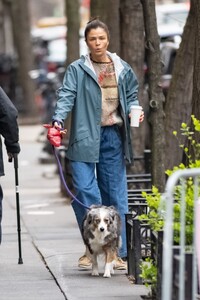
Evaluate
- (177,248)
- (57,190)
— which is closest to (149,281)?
(177,248)

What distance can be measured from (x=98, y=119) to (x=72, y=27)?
10349 millimetres

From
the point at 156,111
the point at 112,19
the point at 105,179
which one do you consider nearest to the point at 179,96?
the point at 112,19

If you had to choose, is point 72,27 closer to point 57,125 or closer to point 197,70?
point 197,70

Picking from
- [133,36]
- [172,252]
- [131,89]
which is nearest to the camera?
[172,252]

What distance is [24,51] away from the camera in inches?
1281

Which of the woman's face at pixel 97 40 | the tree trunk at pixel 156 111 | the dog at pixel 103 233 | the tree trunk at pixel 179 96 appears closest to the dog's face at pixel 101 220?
the dog at pixel 103 233

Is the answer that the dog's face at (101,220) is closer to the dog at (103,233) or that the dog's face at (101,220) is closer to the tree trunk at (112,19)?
the dog at (103,233)

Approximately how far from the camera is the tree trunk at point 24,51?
105ft

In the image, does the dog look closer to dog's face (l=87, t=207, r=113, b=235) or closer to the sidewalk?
dog's face (l=87, t=207, r=113, b=235)

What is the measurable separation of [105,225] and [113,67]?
1.41 metres

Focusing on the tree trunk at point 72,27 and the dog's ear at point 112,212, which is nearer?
the dog's ear at point 112,212

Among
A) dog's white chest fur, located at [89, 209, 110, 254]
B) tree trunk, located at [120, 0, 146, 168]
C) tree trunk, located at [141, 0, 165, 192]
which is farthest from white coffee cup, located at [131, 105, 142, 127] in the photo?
tree trunk, located at [120, 0, 146, 168]

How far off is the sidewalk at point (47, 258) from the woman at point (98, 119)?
0.42 meters

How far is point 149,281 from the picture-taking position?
7977 mm
